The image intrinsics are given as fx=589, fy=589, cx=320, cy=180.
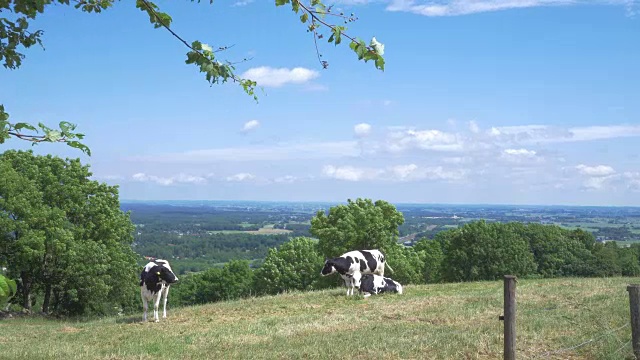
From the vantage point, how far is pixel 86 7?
5.38m

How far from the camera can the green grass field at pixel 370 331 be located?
1210 cm

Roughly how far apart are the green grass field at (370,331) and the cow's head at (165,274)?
1.34 m

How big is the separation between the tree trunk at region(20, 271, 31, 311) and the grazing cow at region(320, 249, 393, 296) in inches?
909

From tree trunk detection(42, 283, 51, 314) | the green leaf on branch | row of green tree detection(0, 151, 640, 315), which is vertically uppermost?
the green leaf on branch

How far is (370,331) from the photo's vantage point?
49.0 ft

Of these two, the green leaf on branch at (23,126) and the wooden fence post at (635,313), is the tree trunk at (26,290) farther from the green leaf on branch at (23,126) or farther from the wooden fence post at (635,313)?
the green leaf on branch at (23,126)

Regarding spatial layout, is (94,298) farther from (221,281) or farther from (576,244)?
(576,244)

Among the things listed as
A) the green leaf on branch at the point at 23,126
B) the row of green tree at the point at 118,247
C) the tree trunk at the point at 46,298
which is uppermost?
the green leaf on branch at the point at 23,126

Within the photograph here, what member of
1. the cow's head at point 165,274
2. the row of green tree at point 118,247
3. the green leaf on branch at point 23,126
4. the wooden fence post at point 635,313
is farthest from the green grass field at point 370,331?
the row of green tree at point 118,247

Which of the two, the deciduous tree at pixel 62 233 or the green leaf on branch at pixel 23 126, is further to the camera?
the deciduous tree at pixel 62 233

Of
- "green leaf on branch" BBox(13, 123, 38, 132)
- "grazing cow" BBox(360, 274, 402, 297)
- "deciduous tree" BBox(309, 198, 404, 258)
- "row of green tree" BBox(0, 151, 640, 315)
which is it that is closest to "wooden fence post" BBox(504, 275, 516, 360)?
"green leaf on branch" BBox(13, 123, 38, 132)

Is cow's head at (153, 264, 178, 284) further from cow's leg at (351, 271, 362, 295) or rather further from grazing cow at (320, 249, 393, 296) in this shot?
cow's leg at (351, 271, 362, 295)

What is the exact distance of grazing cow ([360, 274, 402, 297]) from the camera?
23.9 metres

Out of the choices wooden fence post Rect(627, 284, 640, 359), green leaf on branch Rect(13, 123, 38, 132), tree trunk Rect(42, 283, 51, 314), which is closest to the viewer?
green leaf on branch Rect(13, 123, 38, 132)
